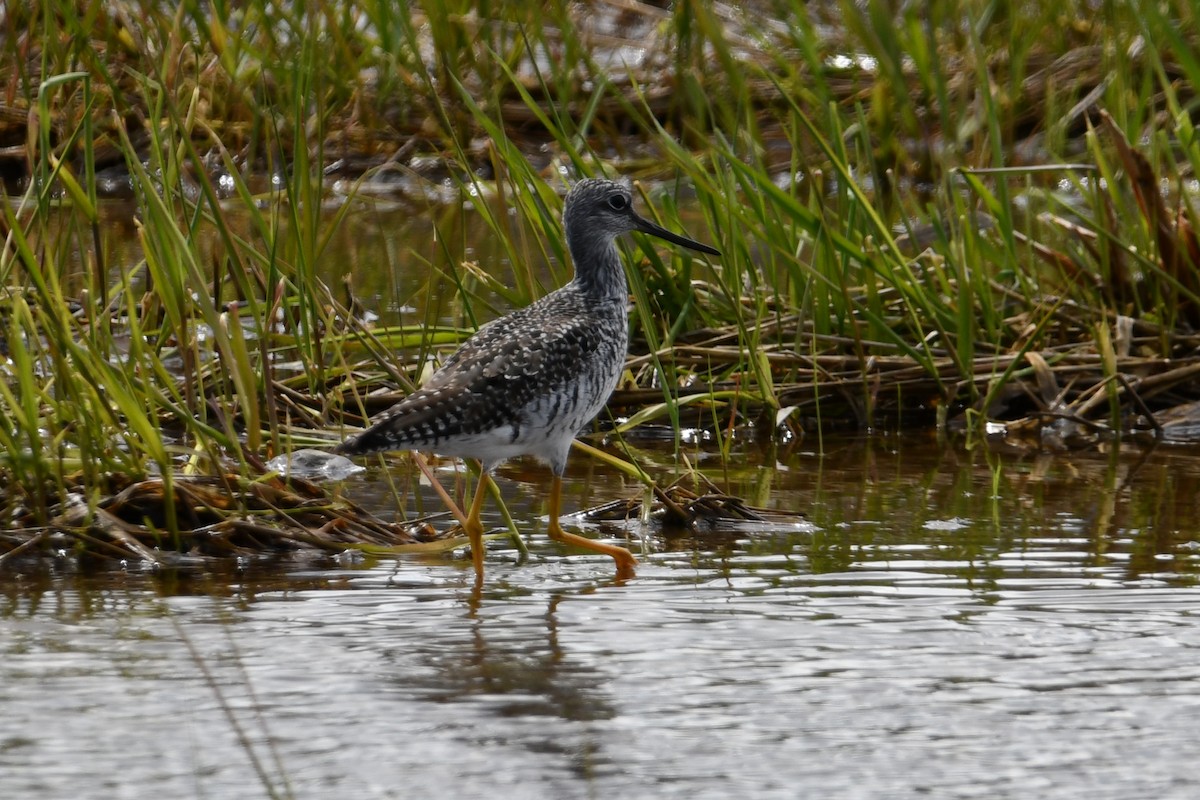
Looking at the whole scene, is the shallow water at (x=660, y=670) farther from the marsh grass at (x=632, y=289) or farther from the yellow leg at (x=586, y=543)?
the marsh grass at (x=632, y=289)

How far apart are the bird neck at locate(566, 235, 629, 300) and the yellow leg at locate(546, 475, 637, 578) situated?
0.75 metres

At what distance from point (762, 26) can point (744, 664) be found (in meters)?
9.19

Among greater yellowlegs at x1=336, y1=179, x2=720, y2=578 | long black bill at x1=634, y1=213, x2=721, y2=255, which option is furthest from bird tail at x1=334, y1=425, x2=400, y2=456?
long black bill at x1=634, y1=213, x2=721, y2=255

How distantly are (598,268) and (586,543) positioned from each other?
3.81 feet

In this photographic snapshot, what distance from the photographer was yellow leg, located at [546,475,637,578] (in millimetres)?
5301

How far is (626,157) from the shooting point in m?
12.3

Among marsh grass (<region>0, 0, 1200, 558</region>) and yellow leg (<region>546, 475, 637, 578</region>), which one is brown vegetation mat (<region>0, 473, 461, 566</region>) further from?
yellow leg (<region>546, 475, 637, 578</region>)

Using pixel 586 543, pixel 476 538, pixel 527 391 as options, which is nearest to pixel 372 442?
pixel 476 538

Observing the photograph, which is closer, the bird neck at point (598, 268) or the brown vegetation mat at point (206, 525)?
the brown vegetation mat at point (206, 525)

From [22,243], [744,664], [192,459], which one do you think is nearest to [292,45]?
[192,459]

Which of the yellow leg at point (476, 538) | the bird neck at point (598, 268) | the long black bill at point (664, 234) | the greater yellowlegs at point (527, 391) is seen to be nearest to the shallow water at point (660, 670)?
the yellow leg at point (476, 538)

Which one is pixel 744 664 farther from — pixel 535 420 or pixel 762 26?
pixel 762 26

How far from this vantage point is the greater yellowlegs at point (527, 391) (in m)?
5.23

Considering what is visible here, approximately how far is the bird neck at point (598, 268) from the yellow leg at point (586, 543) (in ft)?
2.45
